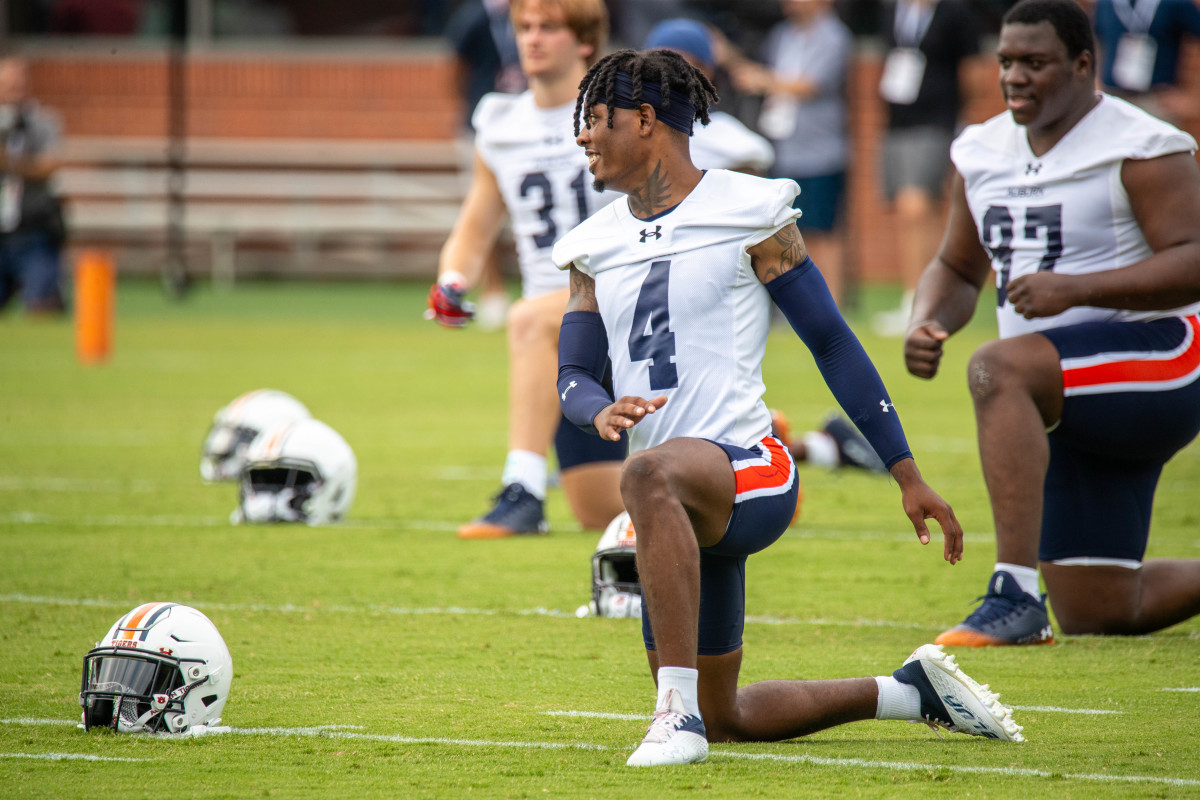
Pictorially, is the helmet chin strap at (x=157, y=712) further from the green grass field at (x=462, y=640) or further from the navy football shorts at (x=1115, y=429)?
the navy football shorts at (x=1115, y=429)

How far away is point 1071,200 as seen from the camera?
4.95 m

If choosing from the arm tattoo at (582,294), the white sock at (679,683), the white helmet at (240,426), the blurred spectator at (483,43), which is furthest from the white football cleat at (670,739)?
the blurred spectator at (483,43)

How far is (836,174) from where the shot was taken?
1441 cm

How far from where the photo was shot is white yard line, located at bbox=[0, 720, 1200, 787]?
3.41 meters

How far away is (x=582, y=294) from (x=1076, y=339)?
1710mm

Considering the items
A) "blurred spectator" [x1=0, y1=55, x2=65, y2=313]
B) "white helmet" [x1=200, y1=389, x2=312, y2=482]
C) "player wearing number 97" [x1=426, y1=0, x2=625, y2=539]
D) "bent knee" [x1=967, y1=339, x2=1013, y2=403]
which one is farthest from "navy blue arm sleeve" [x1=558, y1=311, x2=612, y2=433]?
"blurred spectator" [x1=0, y1=55, x2=65, y2=313]

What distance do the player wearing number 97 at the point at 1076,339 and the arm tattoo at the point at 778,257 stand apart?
3.61ft

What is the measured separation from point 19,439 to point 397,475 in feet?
9.04

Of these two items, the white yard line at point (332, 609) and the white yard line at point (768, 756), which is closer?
the white yard line at point (768, 756)

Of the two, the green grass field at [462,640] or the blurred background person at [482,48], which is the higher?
the blurred background person at [482,48]

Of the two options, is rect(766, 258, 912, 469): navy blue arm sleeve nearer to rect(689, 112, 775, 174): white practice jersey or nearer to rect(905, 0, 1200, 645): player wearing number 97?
rect(905, 0, 1200, 645): player wearing number 97

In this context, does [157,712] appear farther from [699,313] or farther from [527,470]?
[527,470]

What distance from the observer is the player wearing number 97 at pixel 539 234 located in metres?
6.80

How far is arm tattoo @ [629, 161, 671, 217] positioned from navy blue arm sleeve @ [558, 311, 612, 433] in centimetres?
28
